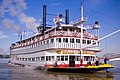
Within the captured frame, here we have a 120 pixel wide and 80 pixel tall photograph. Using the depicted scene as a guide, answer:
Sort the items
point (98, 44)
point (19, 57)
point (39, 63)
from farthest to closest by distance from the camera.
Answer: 1. point (19, 57)
2. point (39, 63)
3. point (98, 44)

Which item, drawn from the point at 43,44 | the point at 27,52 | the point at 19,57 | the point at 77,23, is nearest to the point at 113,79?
the point at 77,23

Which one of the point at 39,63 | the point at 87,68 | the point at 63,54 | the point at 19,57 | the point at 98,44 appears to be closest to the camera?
the point at 87,68

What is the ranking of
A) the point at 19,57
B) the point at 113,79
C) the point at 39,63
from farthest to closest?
the point at 19,57 < the point at 39,63 < the point at 113,79

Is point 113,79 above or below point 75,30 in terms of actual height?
below

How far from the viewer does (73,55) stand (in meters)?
33.2

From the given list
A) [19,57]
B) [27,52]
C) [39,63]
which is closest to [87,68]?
[39,63]

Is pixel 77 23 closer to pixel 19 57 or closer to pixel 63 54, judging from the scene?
pixel 63 54

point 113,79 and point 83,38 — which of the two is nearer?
point 113,79

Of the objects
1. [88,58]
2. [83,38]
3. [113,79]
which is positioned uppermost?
[83,38]

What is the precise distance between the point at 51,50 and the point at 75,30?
5303 millimetres

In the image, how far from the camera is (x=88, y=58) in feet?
112

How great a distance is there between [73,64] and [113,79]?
941 centimetres

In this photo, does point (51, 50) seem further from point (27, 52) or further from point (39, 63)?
point (27, 52)

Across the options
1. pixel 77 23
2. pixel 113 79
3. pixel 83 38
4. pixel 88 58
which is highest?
pixel 77 23
